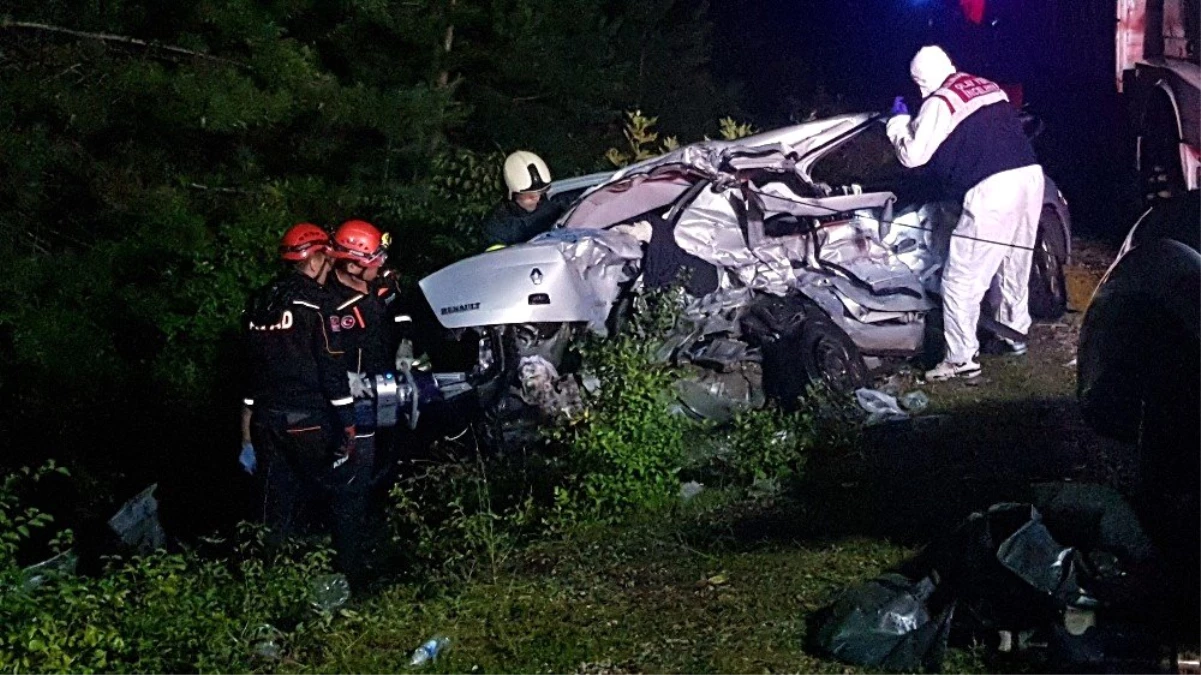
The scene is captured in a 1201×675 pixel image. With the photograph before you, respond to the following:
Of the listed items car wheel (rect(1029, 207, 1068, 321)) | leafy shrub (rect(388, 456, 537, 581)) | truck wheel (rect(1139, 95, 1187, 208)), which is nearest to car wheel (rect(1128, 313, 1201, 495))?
leafy shrub (rect(388, 456, 537, 581))

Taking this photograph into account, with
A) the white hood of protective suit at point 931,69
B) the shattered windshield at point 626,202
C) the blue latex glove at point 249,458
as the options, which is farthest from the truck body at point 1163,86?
the blue latex glove at point 249,458

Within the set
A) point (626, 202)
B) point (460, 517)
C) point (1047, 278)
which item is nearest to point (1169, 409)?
point (460, 517)

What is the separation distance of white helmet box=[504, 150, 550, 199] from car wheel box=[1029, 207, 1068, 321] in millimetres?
3079

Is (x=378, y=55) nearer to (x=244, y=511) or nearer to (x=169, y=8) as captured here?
(x=169, y=8)

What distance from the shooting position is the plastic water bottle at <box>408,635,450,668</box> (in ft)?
17.0

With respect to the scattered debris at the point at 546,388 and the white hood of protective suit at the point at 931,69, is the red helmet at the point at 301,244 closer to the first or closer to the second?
the scattered debris at the point at 546,388

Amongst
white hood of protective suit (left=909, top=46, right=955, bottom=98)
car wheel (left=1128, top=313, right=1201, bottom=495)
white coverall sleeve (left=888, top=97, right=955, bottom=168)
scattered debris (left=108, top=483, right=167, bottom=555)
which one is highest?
white hood of protective suit (left=909, top=46, right=955, bottom=98)

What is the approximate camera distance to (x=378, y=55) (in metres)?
11.7

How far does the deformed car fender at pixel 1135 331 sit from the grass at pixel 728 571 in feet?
2.39

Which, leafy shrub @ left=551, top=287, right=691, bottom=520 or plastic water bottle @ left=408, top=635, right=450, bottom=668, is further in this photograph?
leafy shrub @ left=551, top=287, right=691, bottom=520

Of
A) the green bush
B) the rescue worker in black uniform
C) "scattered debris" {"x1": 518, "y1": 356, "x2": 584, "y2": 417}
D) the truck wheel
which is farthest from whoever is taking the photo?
the truck wheel

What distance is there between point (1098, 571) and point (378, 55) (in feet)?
27.8

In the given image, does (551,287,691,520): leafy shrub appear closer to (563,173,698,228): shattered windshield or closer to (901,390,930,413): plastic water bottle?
(563,173,698,228): shattered windshield

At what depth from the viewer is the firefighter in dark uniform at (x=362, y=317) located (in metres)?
6.77
